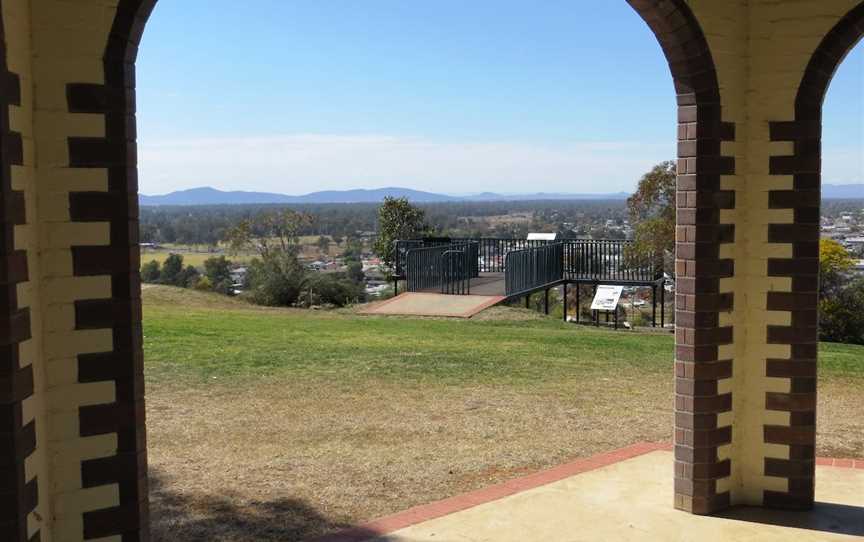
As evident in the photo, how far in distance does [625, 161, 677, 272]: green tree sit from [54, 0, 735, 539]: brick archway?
1894 centimetres

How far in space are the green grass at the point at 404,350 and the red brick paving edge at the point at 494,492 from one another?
356 centimetres

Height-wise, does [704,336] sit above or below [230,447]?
above

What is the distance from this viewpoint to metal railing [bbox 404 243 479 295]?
2075cm

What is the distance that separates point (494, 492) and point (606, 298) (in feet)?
51.6

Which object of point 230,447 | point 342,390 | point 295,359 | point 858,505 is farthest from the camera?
point 295,359

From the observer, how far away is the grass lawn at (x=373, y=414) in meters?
6.32

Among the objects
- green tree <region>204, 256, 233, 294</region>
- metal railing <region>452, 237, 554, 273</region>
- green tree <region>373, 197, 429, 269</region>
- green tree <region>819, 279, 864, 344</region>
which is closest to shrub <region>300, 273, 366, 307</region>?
metal railing <region>452, 237, 554, 273</region>

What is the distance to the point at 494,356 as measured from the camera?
12695 millimetres

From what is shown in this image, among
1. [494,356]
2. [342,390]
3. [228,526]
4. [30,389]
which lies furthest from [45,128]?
[494,356]

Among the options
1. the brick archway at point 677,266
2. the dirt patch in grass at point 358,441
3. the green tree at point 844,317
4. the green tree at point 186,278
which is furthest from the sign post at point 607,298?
the green tree at point 186,278

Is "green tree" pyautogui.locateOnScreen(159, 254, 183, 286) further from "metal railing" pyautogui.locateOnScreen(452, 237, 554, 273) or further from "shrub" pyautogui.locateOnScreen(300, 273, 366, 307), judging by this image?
"metal railing" pyautogui.locateOnScreen(452, 237, 554, 273)

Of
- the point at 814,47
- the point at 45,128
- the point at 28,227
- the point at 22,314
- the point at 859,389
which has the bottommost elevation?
the point at 859,389

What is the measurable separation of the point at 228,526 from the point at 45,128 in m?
3.05

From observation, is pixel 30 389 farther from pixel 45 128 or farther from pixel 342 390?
pixel 342 390
